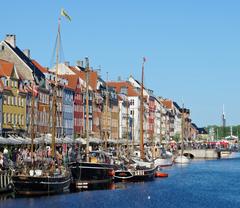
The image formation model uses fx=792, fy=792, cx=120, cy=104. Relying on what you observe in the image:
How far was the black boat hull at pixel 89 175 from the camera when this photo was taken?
66.2 metres

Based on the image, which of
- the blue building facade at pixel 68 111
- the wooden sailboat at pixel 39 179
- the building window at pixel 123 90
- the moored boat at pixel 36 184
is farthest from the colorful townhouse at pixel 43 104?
the building window at pixel 123 90

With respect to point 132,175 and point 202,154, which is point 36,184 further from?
point 202,154

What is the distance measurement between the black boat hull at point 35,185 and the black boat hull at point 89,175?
6.77 m

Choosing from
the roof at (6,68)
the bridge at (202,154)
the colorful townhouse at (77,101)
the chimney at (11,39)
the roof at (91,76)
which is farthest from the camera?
the bridge at (202,154)

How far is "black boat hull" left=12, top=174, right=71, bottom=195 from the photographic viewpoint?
55.9m

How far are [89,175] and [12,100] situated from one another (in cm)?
3554

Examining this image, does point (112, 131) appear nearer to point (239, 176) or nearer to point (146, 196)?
point (239, 176)

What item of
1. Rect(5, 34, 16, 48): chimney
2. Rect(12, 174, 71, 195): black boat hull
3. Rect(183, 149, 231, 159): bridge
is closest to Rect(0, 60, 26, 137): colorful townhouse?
Rect(5, 34, 16, 48): chimney

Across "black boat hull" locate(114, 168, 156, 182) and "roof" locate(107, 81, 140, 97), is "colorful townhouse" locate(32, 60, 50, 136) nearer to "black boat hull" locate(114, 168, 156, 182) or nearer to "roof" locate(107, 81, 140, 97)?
"black boat hull" locate(114, 168, 156, 182)

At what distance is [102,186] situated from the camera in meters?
68.8

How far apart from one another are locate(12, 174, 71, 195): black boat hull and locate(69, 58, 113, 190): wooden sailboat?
6846 millimetres

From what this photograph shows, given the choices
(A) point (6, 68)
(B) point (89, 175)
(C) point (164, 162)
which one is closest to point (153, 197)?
(B) point (89, 175)

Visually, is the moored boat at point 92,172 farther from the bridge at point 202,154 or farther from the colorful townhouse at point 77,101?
the bridge at point 202,154

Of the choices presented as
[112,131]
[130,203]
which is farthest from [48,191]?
[112,131]
